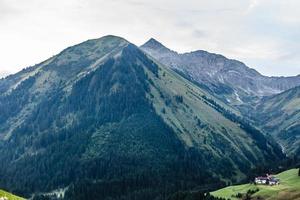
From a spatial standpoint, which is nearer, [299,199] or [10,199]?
[10,199]

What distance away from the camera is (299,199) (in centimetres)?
19788

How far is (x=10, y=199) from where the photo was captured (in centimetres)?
9681

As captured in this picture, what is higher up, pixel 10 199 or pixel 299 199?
pixel 10 199

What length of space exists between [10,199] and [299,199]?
5419 inches
